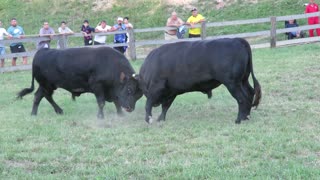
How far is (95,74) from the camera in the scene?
9.95 metres

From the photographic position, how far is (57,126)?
8.88 m

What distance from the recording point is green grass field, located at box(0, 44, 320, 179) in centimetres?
600

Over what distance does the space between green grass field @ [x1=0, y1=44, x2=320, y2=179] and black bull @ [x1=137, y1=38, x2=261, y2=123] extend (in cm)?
36

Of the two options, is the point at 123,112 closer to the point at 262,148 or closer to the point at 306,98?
the point at 306,98

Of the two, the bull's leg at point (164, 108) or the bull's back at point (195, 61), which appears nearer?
the bull's back at point (195, 61)

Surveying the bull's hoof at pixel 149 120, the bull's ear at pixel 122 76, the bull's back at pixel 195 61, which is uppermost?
the bull's back at pixel 195 61

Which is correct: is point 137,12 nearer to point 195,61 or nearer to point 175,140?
point 195,61

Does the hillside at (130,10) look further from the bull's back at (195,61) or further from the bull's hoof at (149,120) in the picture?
the bull's hoof at (149,120)

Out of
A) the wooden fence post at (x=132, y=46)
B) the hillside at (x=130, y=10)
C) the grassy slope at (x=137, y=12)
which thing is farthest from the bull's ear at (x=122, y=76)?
the hillside at (x=130, y=10)

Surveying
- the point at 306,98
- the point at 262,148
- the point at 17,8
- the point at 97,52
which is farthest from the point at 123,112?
the point at 17,8

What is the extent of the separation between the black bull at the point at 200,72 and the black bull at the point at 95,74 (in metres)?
0.33

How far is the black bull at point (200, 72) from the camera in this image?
8680 millimetres

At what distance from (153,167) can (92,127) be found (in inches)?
116

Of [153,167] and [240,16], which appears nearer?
[153,167]
